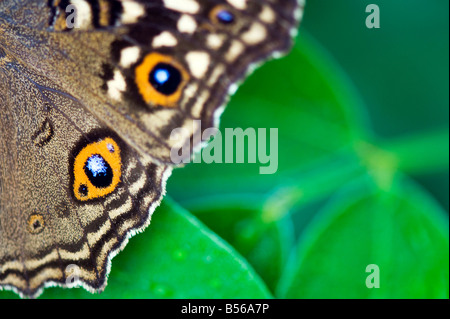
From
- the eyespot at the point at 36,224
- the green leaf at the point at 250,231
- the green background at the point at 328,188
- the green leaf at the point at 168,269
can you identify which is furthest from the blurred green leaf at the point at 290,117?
the eyespot at the point at 36,224

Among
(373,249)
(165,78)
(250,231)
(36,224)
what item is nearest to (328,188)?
(373,249)

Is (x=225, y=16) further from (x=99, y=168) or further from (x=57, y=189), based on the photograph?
(x=57, y=189)

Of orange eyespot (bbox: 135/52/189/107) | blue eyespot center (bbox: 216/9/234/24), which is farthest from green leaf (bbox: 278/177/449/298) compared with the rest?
blue eyespot center (bbox: 216/9/234/24)

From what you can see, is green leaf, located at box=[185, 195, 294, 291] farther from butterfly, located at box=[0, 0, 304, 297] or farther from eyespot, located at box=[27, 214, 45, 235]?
eyespot, located at box=[27, 214, 45, 235]

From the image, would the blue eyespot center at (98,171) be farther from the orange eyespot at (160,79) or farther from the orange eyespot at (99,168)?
the orange eyespot at (160,79)

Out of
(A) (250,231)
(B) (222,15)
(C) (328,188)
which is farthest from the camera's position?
(C) (328,188)

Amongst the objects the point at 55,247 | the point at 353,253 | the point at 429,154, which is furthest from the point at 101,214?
the point at 429,154
